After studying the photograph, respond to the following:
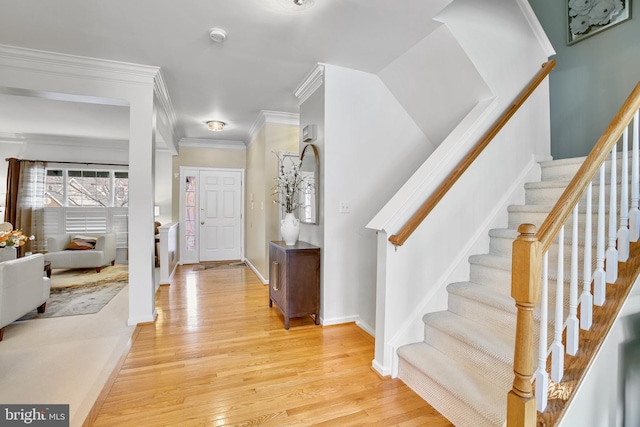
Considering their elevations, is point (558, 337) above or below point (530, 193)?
below

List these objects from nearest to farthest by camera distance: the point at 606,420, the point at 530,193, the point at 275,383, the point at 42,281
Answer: the point at 606,420
the point at 275,383
the point at 530,193
the point at 42,281

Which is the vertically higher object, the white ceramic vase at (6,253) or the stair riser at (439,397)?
the white ceramic vase at (6,253)

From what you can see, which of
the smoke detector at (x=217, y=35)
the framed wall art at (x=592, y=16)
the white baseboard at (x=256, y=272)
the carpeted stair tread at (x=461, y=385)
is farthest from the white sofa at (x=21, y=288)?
the framed wall art at (x=592, y=16)

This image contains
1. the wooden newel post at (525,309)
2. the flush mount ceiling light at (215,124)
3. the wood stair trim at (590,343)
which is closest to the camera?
the wooden newel post at (525,309)

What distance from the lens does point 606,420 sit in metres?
1.42

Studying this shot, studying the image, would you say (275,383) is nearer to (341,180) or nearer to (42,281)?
(341,180)

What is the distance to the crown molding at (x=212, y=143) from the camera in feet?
20.0

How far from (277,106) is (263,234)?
1917 millimetres

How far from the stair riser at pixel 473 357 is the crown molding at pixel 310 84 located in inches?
96.8

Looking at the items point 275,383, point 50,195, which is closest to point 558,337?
point 275,383

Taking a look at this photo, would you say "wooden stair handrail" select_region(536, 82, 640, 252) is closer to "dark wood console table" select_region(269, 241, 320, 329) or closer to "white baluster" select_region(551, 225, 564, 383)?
"white baluster" select_region(551, 225, 564, 383)

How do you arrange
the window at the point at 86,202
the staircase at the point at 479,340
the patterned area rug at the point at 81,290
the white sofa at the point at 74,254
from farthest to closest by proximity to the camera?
1. the window at the point at 86,202
2. the white sofa at the point at 74,254
3. the patterned area rug at the point at 81,290
4. the staircase at the point at 479,340

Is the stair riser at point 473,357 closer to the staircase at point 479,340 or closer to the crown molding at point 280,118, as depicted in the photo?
the staircase at point 479,340

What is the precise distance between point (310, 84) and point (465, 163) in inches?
73.8
